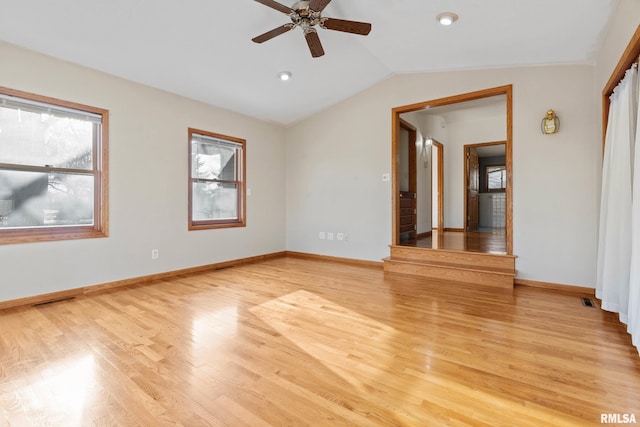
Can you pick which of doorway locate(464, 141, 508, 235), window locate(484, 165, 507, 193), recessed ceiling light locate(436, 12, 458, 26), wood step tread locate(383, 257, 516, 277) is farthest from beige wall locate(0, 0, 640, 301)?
window locate(484, 165, 507, 193)

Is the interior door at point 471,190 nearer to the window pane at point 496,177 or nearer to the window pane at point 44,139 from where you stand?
the window pane at point 496,177

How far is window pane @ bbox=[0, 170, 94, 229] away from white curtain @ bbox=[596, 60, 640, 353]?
16.3ft

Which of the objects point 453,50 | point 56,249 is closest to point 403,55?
point 453,50

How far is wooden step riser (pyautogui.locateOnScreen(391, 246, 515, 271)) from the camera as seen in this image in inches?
149

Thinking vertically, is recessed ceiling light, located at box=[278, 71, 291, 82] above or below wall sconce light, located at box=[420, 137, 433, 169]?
above

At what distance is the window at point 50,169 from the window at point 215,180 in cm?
115

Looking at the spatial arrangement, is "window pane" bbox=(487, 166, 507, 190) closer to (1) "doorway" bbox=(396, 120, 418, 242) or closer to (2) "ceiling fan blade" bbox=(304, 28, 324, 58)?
(1) "doorway" bbox=(396, 120, 418, 242)

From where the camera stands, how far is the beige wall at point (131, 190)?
9.84ft

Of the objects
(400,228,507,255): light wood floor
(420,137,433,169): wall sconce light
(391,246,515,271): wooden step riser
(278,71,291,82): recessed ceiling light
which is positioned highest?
(278,71,291,82): recessed ceiling light

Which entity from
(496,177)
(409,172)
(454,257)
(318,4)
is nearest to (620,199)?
(454,257)

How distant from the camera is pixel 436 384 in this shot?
1.66 meters

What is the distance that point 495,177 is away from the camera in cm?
1016

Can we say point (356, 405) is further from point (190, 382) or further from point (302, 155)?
point (302, 155)

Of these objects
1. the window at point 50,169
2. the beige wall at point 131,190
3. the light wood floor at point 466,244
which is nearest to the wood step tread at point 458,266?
the light wood floor at point 466,244
